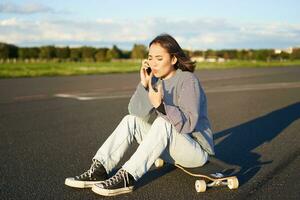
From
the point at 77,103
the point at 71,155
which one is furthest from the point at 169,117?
the point at 77,103

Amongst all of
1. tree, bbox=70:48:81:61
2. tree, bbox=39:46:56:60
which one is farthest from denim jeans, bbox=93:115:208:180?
tree, bbox=70:48:81:61

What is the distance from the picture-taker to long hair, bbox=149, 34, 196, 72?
4.02m

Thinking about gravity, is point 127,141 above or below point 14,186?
above

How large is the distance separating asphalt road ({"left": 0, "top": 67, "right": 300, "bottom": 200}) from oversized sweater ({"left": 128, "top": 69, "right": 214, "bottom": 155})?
57 cm

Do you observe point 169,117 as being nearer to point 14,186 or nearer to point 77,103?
point 14,186

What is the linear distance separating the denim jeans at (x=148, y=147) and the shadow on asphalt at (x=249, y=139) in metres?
0.72

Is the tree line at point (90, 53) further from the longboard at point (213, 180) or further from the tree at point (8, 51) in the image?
the longboard at point (213, 180)

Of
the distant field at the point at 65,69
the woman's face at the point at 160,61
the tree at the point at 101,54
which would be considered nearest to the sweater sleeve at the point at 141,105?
the woman's face at the point at 160,61

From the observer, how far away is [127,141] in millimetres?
4117

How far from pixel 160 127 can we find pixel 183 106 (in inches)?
11.0

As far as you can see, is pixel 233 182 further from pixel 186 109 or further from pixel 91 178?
pixel 91 178

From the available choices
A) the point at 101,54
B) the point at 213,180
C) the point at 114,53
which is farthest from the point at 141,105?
the point at 101,54

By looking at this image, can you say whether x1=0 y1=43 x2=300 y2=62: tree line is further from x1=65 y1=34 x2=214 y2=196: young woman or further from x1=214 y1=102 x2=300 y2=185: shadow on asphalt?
x1=65 y1=34 x2=214 y2=196: young woman

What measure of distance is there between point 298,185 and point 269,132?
10.3 feet
